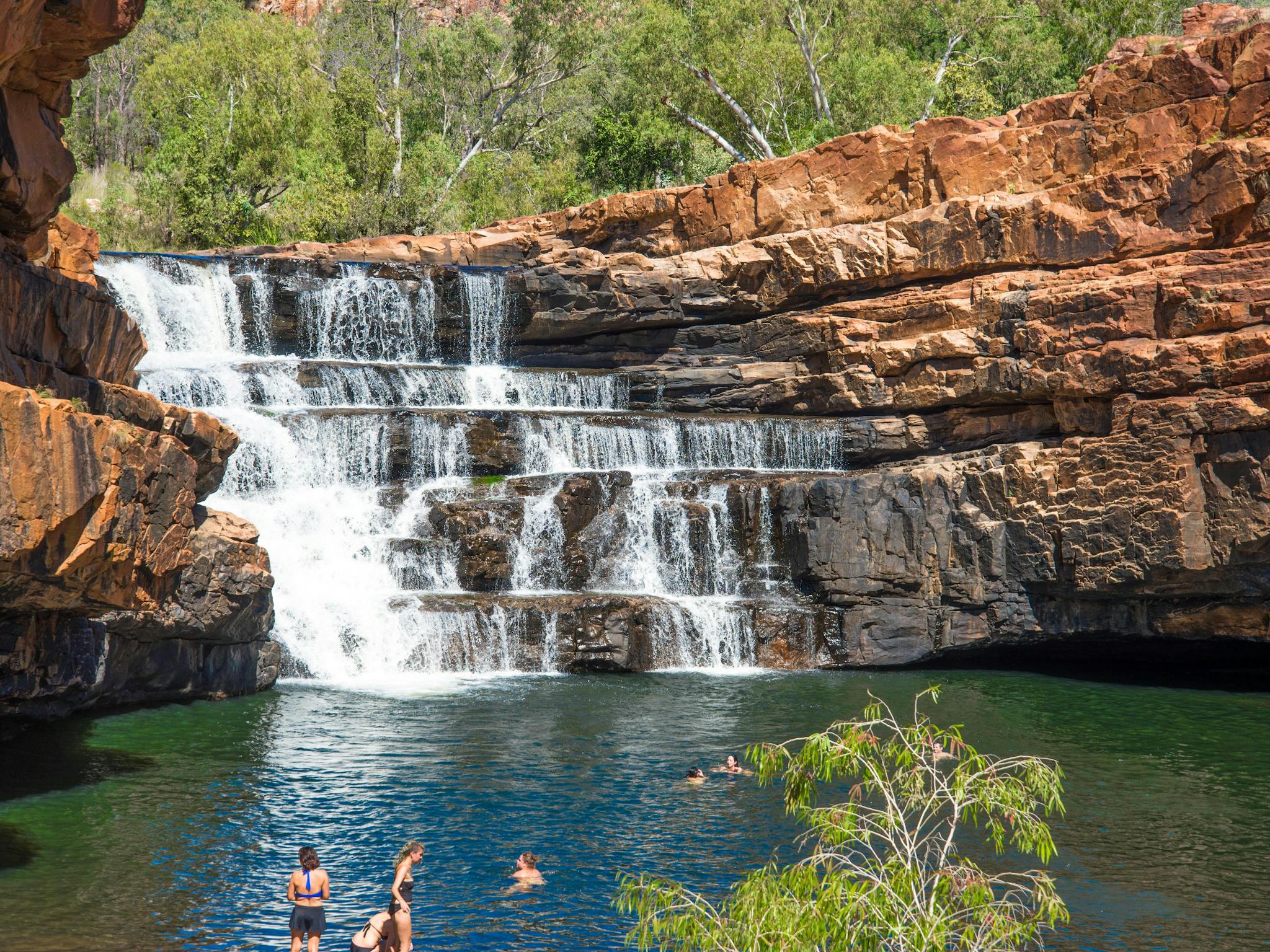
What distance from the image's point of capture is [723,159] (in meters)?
67.2

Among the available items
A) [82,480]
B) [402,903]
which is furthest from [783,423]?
[402,903]

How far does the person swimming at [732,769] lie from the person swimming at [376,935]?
879 centimetres

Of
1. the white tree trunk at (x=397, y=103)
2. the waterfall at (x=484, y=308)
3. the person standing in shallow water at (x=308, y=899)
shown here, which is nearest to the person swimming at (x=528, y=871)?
the person standing in shallow water at (x=308, y=899)

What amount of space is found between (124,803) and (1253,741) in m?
21.3

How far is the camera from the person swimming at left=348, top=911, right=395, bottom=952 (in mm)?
13438

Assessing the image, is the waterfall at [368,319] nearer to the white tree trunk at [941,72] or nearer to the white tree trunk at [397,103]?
the white tree trunk at [397,103]

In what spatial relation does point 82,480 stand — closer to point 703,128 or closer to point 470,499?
point 470,499

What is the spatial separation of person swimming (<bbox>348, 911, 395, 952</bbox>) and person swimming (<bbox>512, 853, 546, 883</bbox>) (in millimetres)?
2960

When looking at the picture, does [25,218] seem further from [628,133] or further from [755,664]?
[628,133]

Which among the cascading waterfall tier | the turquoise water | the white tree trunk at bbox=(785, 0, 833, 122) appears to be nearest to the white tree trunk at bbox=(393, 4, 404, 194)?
the white tree trunk at bbox=(785, 0, 833, 122)

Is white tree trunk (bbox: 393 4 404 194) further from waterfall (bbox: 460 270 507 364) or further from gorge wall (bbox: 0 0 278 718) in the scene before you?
gorge wall (bbox: 0 0 278 718)

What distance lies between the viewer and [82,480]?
627 inches

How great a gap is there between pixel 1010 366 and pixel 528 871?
22.9 m

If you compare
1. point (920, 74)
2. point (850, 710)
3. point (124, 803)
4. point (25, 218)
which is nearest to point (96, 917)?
point (124, 803)
